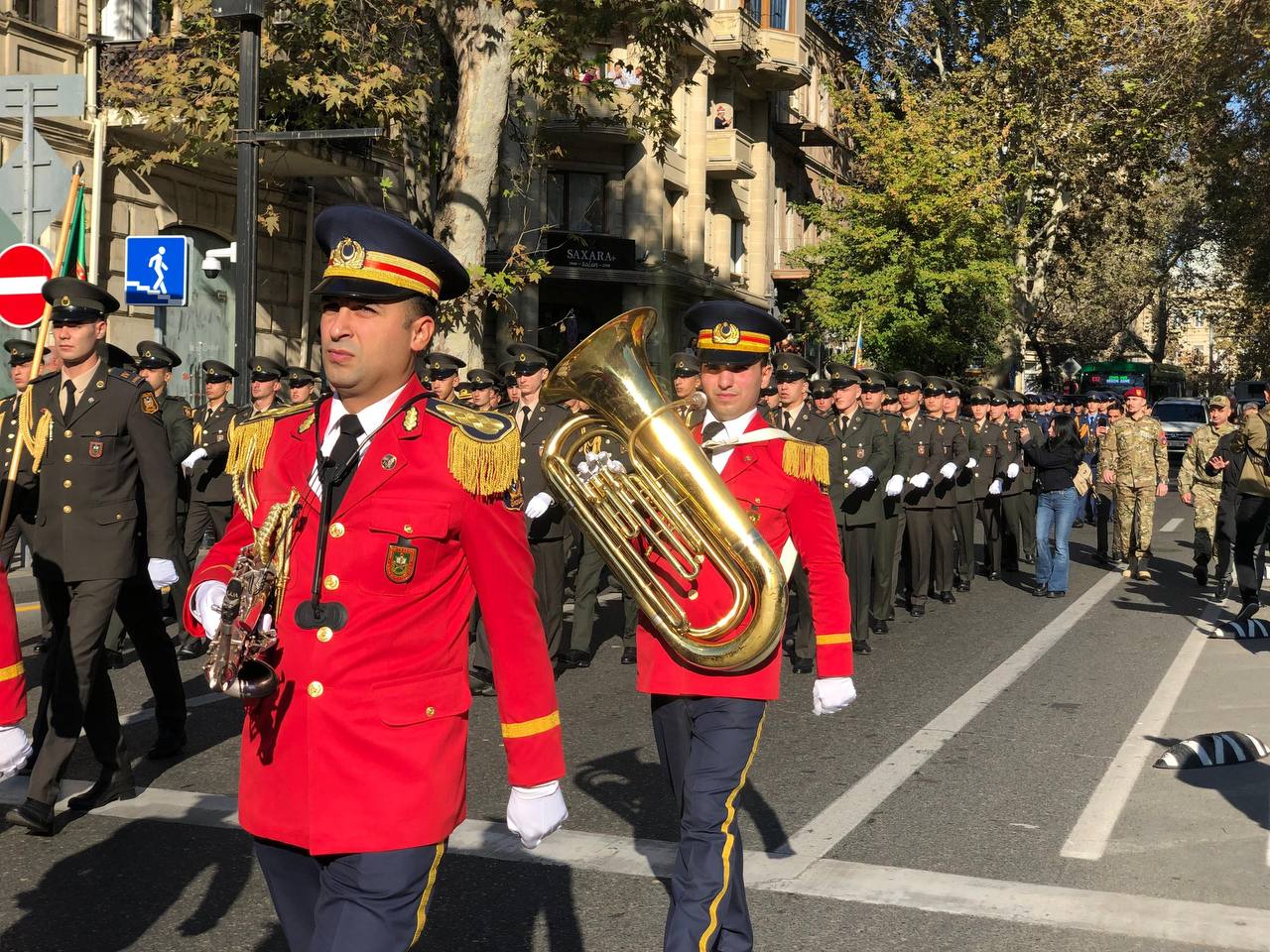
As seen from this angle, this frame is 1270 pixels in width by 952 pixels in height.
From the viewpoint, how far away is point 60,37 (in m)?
19.3

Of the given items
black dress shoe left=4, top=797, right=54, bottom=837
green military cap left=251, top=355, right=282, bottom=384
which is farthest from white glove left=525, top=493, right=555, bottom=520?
black dress shoe left=4, top=797, right=54, bottom=837

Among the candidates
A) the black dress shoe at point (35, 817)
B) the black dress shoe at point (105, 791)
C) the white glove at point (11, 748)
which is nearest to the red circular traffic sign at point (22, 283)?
the black dress shoe at point (105, 791)

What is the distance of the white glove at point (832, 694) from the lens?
4.68 m

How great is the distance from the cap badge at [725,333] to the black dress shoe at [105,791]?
332 centimetres

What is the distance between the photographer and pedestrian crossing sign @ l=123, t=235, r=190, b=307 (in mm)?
15555

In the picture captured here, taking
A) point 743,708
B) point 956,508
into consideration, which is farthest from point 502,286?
point 743,708

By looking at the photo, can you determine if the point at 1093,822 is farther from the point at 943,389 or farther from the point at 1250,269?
the point at 1250,269

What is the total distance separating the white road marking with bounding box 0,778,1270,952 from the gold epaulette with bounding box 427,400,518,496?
2.74m

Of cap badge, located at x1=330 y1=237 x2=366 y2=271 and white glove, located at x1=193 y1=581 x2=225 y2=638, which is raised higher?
cap badge, located at x1=330 y1=237 x2=366 y2=271

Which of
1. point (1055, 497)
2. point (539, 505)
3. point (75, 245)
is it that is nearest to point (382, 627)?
point (75, 245)

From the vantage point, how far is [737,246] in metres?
43.5

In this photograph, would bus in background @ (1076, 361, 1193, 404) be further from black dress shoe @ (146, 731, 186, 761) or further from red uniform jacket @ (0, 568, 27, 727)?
red uniform jacket @ (0, 568, 27, 727)

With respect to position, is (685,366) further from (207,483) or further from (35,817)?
(35,817)

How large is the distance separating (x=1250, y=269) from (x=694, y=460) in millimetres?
38377
